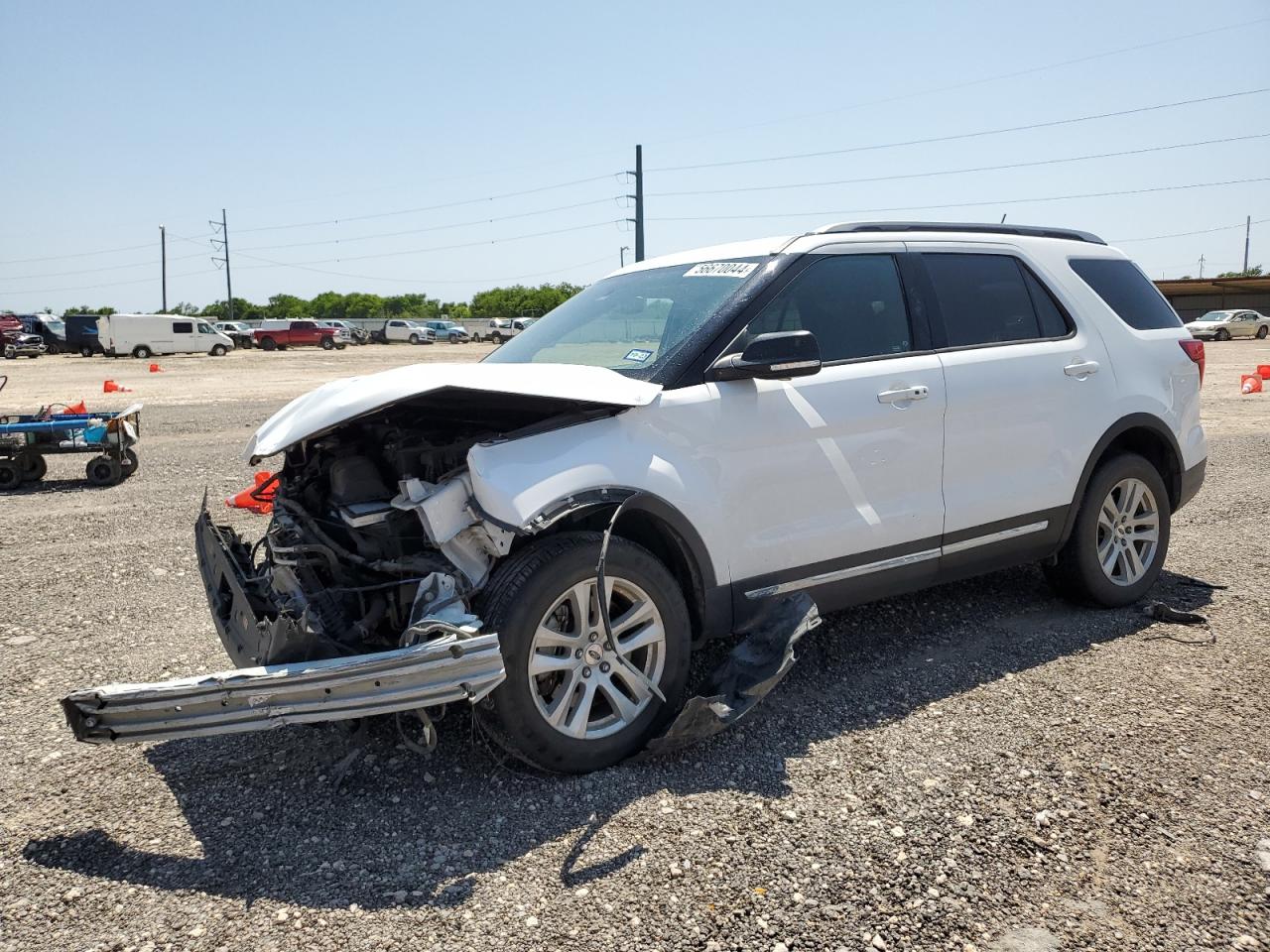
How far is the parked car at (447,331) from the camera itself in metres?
64.4

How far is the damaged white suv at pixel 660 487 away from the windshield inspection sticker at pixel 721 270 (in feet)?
0.07

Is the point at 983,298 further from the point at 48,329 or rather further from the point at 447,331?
the point at 447,331

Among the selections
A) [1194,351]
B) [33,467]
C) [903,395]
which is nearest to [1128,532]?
[1194,351]

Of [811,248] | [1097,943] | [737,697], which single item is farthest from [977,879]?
[811,248]

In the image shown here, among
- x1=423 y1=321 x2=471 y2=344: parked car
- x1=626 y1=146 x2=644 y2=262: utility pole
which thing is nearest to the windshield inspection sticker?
x1=626 y1=146 x2=644 y2=262: utility pole

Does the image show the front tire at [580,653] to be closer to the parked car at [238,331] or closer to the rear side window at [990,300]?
the rear side window at [990,300]

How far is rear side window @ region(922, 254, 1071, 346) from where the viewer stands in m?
4.58

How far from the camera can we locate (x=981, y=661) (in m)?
4.51

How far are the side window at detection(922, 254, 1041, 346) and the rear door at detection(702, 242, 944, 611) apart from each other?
0.24m

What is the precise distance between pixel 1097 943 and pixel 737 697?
146cm

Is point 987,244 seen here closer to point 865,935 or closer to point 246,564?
point 865,935

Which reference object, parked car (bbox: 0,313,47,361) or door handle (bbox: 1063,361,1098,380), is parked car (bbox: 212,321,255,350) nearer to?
parked car (bbox: 0,313,47,361)

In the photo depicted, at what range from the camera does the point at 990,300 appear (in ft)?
15.6

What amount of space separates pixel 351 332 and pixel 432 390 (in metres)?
59.0
